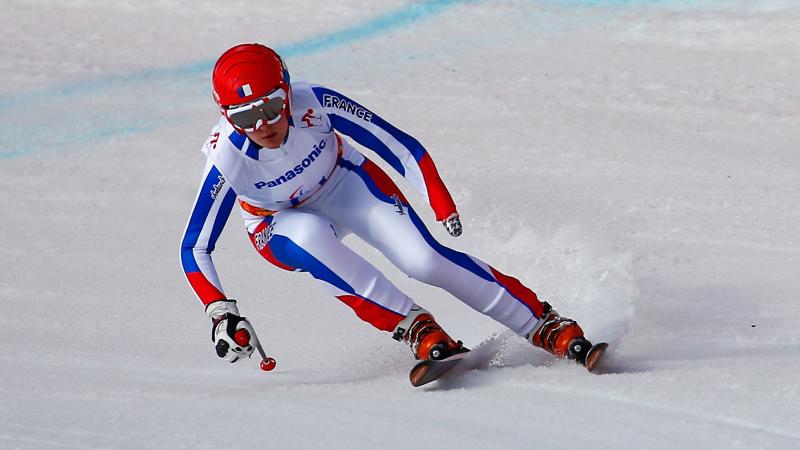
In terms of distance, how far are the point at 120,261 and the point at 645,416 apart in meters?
3.40

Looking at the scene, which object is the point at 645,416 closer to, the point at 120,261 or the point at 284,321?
the point at 284,321

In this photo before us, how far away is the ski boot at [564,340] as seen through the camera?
4.29m

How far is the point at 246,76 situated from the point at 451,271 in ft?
3.19

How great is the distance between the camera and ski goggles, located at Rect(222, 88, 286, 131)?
4242mm

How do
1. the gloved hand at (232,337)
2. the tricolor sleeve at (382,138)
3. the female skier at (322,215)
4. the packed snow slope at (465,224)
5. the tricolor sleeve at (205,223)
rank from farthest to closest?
the tricolor sleeve at (382,138) → the tricolor sleeve at (205,223) → the female skier at (322,215) → the gloved hand at (232,337) → the packed snow slope at (465,224)

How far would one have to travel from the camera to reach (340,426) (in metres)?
3.95

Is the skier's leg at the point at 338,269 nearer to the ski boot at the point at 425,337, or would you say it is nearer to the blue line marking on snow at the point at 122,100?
the ski boot at the point at 425,337

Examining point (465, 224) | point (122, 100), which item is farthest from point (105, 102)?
point (465, 224)

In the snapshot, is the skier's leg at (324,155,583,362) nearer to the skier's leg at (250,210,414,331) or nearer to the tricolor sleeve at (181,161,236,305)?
the skier's leg at (250,210,414,331)

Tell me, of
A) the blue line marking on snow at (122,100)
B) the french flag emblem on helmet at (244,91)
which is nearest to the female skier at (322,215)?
the french flag emblem on helmet at (244,91)

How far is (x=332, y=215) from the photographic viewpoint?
4695mm

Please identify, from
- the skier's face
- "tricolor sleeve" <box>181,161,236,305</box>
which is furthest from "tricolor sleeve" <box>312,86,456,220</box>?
"tricolor sleeve" <box>181,161,236,305</box>

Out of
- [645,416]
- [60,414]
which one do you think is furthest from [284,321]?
[645,416]

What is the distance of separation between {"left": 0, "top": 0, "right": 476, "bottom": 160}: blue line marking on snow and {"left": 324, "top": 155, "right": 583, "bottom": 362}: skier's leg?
3.83 metres
